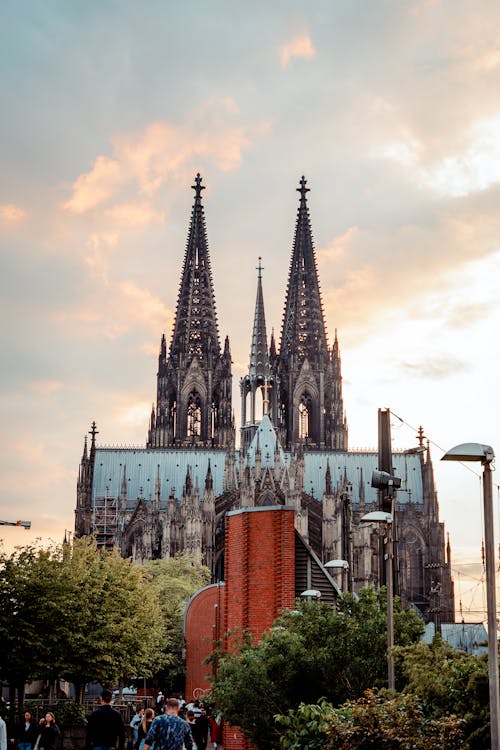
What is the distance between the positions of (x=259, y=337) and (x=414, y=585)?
30.9 metres

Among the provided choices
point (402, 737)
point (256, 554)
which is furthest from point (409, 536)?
point (402, 737)

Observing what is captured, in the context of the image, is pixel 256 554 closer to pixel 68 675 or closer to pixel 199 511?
pixel 68 675

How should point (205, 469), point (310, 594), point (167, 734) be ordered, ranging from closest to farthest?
point (167, 734)
point (310, 594)
point (205, 469)

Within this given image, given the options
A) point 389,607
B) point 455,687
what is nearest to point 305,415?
point 389,607

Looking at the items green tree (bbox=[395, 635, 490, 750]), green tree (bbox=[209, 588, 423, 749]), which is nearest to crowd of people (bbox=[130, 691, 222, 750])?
green tree (bbox=[209, 588, 423, 749])

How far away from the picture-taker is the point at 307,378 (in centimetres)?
10212

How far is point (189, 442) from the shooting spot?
9906 cm

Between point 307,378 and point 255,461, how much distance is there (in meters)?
17.1

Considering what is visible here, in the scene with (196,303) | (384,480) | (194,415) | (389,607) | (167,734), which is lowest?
(167,734)

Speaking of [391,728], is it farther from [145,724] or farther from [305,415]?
[305,415]

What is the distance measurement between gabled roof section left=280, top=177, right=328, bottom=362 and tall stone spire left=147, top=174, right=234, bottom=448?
675 centimetres

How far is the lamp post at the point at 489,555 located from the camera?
1140 centimetres

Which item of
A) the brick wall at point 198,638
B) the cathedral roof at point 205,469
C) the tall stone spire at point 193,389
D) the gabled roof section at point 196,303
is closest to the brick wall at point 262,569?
the brick wall at point 198,638

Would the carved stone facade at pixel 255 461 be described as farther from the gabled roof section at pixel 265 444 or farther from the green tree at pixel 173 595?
the green tree at pixel 173 595
